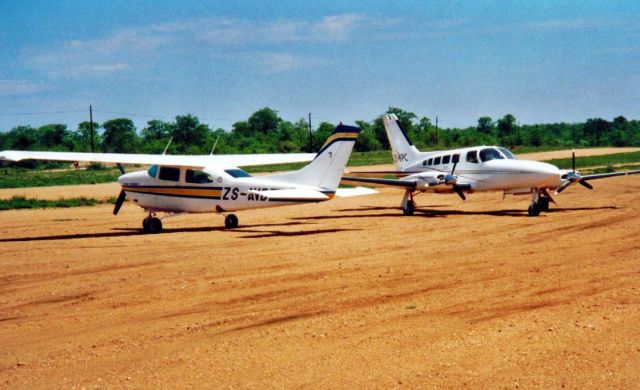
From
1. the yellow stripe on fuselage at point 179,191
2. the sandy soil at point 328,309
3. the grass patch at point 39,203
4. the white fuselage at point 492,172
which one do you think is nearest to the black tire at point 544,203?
the white fuselage at point 492,172

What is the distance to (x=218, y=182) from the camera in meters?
20.8

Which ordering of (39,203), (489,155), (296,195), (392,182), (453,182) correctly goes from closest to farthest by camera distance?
(296,195)
(453,182)
(489,155)
(392,182)
(39,203)

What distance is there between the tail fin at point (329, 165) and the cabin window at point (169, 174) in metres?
3.69

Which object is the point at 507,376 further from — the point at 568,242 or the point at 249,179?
the point at 249,179

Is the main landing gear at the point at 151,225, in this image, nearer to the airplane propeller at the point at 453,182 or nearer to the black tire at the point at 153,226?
the black tire at the point at 153,226

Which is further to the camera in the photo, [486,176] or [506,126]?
[506,126]

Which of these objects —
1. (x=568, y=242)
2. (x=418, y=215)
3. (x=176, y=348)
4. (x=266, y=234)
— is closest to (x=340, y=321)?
(x=176, y=348)

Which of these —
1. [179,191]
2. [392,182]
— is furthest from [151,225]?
[392,182]

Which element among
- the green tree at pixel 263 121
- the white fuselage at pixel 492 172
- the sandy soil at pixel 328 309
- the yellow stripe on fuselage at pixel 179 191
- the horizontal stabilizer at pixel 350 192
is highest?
the green tree at pixel 263 121

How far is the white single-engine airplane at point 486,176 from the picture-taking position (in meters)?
23.2

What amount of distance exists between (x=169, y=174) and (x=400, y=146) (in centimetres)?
1188

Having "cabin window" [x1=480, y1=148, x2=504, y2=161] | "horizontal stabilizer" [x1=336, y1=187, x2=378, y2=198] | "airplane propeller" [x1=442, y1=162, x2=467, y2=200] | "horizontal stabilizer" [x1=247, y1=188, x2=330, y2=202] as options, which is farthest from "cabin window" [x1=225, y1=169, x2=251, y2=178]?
"cabin window" [x1=480, y1=148, x2=504, y2=161]

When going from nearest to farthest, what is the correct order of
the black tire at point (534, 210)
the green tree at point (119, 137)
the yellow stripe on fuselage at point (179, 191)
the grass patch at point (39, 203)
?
the yellow stripe on fuselage at point (179, 191)
the black tire at point (534, 210)
the grass patch at point (39, 203)
the green tree at point (119, 137)

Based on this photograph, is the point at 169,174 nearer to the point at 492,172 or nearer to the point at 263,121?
the point at 492,172
